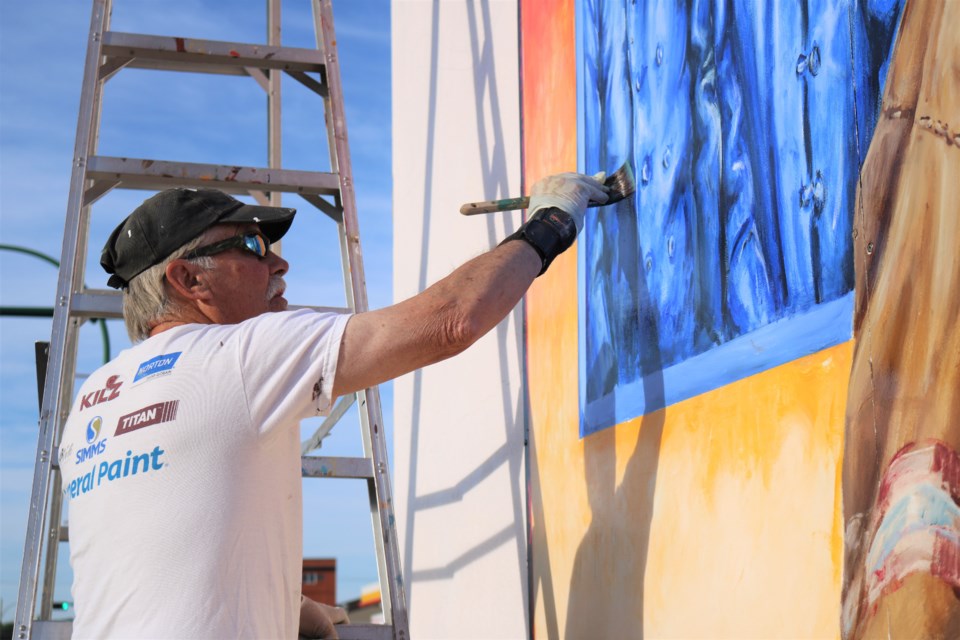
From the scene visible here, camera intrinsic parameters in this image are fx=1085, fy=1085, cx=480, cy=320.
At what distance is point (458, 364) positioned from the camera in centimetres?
378

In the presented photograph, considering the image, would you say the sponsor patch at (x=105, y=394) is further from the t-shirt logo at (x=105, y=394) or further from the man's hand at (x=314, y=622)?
the man's hand at (x=314, y=622)

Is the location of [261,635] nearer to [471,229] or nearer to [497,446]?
[497,446]

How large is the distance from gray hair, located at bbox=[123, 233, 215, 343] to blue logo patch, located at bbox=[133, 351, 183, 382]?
15 centimetres

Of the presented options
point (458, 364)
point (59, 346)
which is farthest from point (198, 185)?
point (458, 364)

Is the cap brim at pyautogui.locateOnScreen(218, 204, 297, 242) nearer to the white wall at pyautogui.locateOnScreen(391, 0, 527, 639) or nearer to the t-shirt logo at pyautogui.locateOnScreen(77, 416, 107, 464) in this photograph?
the t-shirt logo at pyautogui.locateOnScreen(77, 416, 107, 464)

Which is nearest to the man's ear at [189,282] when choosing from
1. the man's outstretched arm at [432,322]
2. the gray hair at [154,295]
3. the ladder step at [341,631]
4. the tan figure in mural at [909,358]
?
the gray hair at [154,295]

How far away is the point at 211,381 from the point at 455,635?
2012mm

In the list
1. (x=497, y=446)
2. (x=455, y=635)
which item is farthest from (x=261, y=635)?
(x=455, y=635)

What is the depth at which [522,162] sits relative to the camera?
3.38 meters

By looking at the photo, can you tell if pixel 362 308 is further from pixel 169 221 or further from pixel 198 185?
pixel 169 221

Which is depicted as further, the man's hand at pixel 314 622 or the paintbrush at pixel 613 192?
the man's hand at pixel 314 622

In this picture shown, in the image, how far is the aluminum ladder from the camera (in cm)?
276

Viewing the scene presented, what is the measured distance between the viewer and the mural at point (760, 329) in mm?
1353

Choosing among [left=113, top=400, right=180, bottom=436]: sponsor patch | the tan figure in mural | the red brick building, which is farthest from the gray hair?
the red brick building
